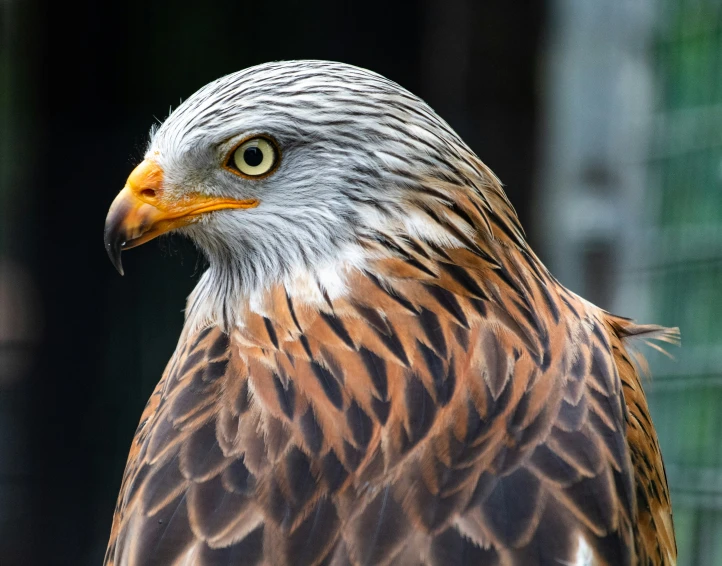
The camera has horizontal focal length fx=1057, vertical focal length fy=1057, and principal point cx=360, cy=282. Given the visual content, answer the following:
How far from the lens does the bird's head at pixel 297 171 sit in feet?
7.51

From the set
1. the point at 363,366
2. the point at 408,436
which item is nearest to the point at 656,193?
the point at 363,366

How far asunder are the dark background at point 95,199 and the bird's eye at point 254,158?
3460 mm

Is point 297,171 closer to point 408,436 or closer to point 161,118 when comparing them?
point 408,436

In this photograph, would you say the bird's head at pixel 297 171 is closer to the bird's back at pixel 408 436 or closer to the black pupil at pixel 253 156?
the black pupil at pixel 253 156

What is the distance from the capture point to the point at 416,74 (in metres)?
5.67

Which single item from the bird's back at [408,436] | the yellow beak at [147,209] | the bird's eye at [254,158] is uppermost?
the bird's eye at [254,158]

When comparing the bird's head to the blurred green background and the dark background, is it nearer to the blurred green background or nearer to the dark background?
the blurred green background

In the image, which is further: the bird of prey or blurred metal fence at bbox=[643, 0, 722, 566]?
blurred metal fence at bbox=[643, 0, 722, 566]

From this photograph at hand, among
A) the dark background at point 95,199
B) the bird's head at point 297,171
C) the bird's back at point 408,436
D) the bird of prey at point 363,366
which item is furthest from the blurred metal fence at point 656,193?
the bird's head at point 297,171

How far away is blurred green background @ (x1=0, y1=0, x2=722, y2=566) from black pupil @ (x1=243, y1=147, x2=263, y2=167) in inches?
101

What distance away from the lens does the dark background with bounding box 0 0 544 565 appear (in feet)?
19.0

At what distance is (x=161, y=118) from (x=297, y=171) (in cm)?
371

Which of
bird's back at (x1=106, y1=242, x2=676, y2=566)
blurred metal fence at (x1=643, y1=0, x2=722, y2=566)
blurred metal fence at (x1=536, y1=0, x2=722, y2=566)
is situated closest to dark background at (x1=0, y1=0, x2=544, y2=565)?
blurred metal fence at (x1=536, y1=0, x2=722, y2=566)

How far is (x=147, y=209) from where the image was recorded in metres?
2.32
